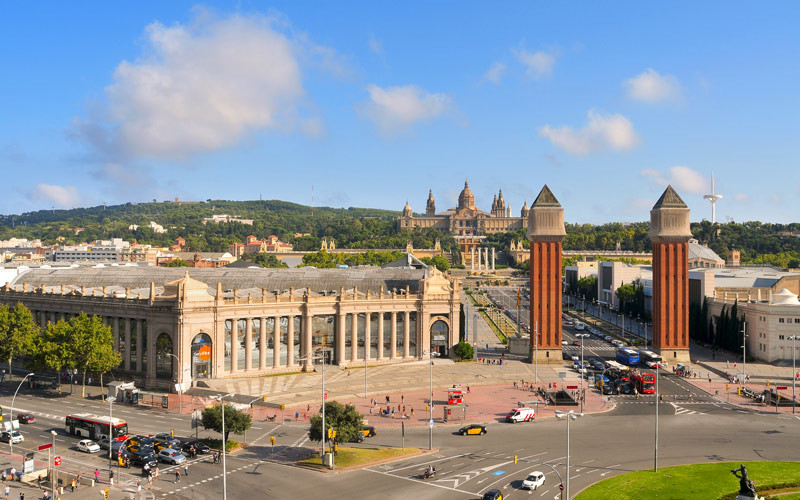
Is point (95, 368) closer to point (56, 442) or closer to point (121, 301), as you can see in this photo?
point (121, 301)

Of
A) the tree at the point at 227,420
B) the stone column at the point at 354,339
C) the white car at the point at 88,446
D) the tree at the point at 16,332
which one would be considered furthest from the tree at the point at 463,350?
the tree at the point at 16,332

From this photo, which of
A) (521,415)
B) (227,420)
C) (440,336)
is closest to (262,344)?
(440,336)

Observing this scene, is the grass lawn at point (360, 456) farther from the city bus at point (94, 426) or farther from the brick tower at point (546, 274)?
the brick tower at point (546, 274)

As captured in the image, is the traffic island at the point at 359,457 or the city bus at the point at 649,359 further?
the city bus at the point at 649,359

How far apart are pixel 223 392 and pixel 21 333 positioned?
32.9m

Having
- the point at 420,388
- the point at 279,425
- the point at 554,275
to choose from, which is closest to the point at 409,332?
the point at 420,388

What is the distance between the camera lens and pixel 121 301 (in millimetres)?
100312

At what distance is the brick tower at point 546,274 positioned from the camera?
125 metres

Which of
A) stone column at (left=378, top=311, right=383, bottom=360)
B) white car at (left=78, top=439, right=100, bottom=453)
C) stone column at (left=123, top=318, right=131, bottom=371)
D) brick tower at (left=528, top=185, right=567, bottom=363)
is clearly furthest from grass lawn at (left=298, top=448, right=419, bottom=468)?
brick tower at (left=528, top=185, right=567, bottom=363)

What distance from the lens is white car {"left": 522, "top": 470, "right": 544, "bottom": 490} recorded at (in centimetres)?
5603

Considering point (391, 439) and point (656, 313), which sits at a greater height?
point (656, 313)

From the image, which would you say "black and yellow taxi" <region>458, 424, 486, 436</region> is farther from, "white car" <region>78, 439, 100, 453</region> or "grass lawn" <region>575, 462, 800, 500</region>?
"white car" <region>78, 439, 100, 453</region>

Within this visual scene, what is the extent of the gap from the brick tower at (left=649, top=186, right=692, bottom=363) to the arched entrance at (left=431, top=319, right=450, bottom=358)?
131ft

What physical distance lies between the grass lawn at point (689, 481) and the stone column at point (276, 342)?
5931 centimetres
